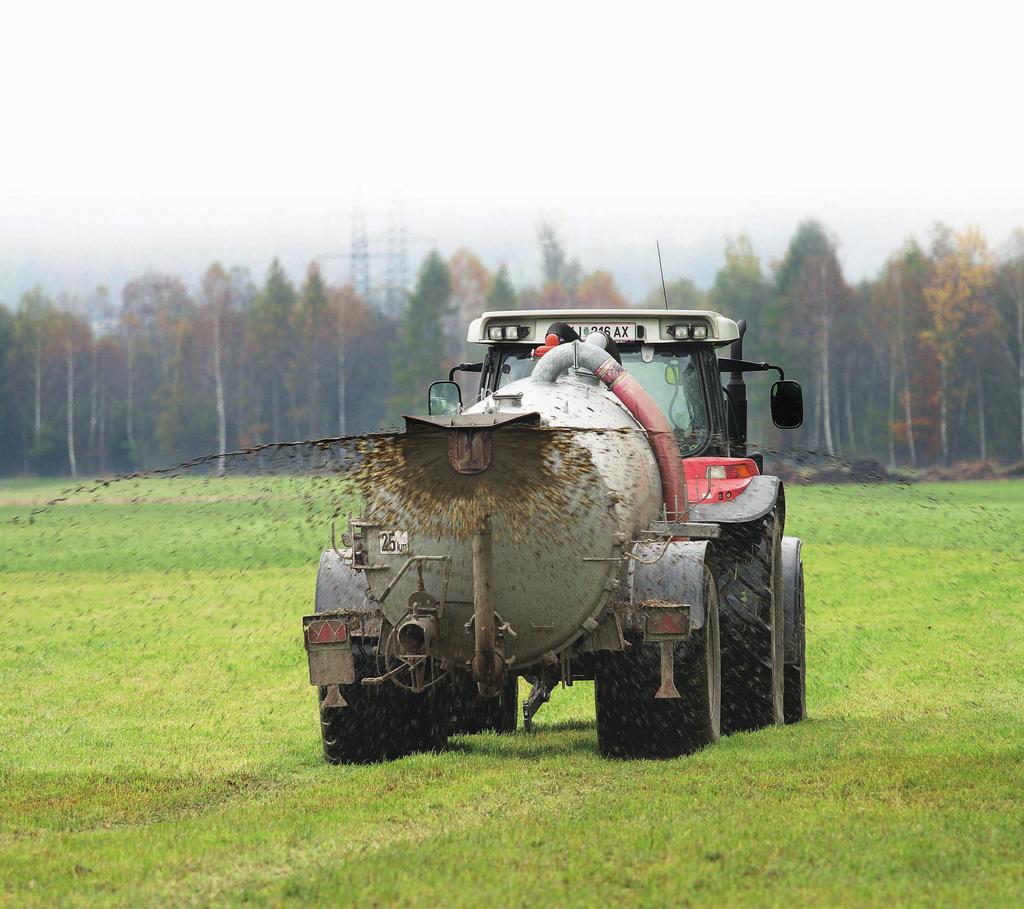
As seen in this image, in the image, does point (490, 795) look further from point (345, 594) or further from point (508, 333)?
point (508, 333)

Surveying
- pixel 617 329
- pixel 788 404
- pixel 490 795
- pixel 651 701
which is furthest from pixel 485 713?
pixel 490 795

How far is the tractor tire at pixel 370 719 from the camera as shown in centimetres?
912

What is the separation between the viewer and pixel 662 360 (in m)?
11.4

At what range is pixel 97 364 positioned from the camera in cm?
8894

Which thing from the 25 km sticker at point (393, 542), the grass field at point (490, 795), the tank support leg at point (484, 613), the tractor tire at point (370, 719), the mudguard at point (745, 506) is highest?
the mudguard at point (745, 506)

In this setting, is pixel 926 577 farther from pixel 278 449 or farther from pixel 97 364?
pixel 97 364

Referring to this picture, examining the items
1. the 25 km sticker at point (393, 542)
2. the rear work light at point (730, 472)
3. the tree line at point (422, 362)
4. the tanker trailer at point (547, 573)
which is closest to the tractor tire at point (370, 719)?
the tanker trailer at point (547, 573)

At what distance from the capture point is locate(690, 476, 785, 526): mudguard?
9.69m

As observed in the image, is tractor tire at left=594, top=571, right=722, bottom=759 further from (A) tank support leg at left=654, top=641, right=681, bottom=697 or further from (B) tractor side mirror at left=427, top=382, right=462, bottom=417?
(B) tractor side mirror at left=427, top=382, right=462, bottom=417

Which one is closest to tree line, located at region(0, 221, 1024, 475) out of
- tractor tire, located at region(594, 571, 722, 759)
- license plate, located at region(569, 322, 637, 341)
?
license plate, located at region(569, 322, 637, 341)

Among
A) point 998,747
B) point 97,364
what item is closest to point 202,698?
point 998,747

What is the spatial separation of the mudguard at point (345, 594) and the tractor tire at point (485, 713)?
68.6 inches

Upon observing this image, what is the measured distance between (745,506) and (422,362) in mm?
76916

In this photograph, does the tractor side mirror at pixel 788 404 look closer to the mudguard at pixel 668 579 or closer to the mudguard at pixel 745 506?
the mudguard at pixel 745 506
